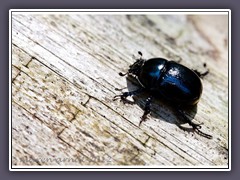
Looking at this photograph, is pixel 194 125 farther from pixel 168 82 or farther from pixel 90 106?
pixel 90 106

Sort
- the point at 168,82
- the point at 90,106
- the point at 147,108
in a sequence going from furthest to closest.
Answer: the point at 168,82 → the point at 147,108 → the point at 90,106

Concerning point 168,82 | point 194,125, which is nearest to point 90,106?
point 168,82

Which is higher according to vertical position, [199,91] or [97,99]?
[199,91]

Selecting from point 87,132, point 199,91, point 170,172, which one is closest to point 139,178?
point 170,172

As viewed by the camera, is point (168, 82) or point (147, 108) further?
point (168, 82)

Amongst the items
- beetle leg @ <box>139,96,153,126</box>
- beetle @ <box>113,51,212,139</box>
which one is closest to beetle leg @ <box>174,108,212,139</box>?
beetle @ <box>113,51,212,139</box>

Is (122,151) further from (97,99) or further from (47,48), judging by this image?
(47,48)

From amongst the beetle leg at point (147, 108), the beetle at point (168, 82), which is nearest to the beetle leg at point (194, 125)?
the beetle at point (168, 82)
